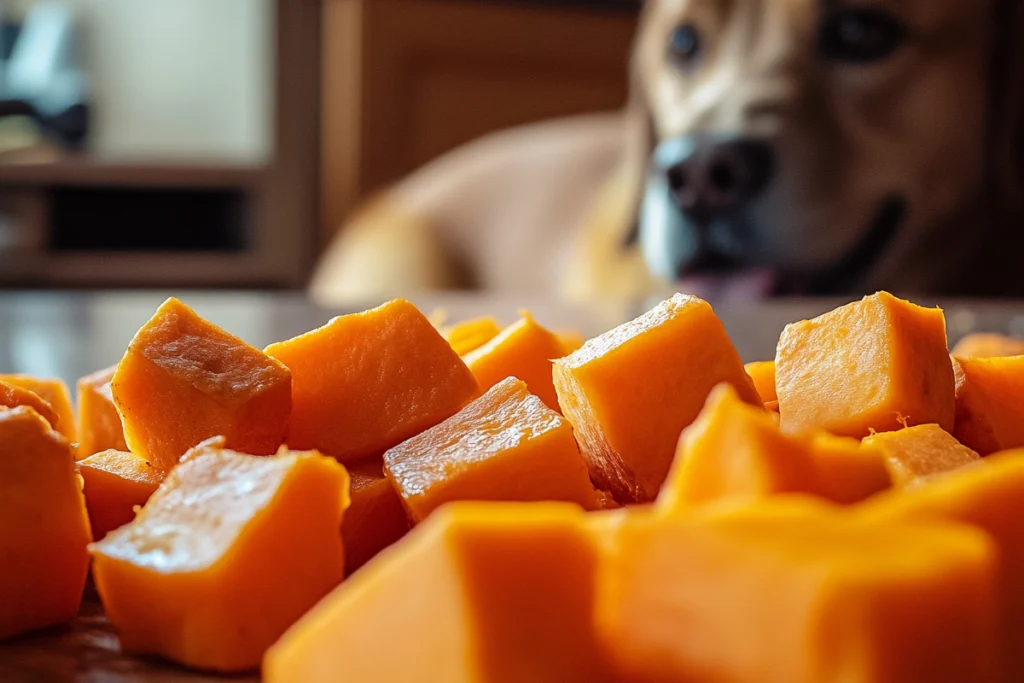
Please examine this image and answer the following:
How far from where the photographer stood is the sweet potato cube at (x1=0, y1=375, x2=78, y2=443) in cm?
59

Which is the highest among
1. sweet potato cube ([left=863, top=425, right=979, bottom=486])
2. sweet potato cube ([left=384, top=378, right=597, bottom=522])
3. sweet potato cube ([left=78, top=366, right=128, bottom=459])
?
sweet potato cube ([left=863, top=425, right=979, bottom=486])

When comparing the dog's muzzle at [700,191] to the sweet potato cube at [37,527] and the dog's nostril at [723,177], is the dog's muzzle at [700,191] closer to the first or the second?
the dog's nostril at [723,177]

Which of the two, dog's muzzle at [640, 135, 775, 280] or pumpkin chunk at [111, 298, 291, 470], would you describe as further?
dog's muzzle at [640, 135, 775, 280]

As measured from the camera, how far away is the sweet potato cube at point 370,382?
1.63 ft

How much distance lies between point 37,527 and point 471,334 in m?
0.28

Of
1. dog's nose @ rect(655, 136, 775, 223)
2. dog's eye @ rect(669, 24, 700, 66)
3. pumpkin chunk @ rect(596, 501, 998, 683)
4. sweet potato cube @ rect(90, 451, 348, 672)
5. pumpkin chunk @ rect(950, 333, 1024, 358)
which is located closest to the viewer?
pumpkin chunk @ rect(596, 501, 998, 683)

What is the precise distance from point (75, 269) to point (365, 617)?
428 cm

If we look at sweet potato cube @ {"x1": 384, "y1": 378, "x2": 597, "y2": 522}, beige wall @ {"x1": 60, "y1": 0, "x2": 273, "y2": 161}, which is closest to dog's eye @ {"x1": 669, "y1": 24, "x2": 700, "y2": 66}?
beige wall @ {"x1": 60, "y1": 0, "x2": 273, "y2": 161}

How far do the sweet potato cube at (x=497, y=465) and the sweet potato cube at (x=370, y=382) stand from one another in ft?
0.12

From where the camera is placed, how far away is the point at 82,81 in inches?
172

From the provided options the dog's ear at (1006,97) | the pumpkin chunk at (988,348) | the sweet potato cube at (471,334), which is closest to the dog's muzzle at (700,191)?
the dog's ear at (1006,97)

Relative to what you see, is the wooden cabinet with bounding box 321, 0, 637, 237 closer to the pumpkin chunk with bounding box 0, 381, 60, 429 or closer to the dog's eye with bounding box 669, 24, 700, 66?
the dog's eye with bounding box 669, 24, 700, 66

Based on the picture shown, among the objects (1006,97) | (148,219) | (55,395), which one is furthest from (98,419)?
(148,219)

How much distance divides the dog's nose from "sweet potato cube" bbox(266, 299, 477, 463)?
1951 millimetres
